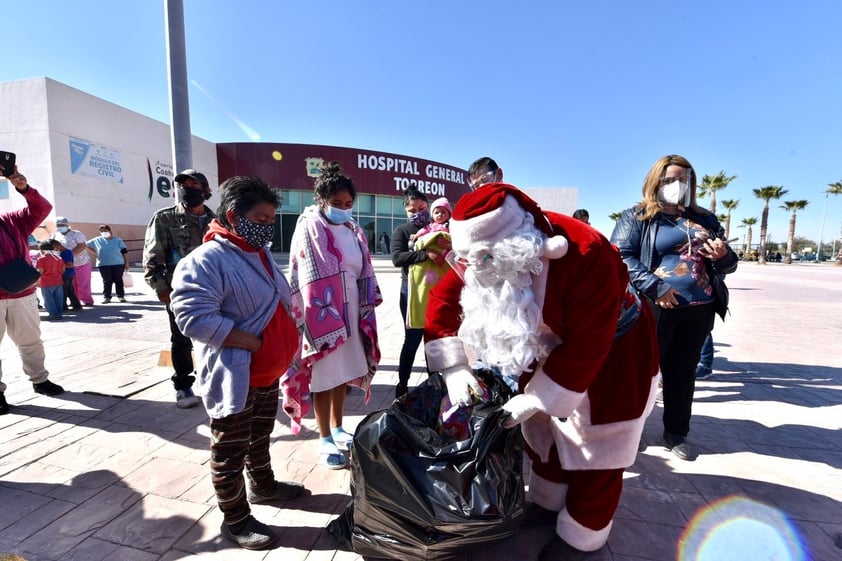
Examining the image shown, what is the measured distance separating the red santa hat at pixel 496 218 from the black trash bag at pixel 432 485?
711mm

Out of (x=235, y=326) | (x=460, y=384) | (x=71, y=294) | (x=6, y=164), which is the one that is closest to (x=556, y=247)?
(x=460, y=384)

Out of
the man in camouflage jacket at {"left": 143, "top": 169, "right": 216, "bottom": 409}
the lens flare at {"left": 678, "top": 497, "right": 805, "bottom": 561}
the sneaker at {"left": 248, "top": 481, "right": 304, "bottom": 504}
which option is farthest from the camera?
the man in camouflage jacket at {"left": 143, "top": 169, "right": 216, "bottom": 409}

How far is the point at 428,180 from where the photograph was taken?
2438 centimetres

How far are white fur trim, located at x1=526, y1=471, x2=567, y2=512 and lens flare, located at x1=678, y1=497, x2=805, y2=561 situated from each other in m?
0.56

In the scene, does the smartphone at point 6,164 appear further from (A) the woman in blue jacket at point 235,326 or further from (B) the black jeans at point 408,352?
(B) the black jeans at point 408,352

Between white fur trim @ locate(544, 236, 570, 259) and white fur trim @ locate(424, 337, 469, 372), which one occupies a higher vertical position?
white fur trim @ locate(544, 236, 570, 259)

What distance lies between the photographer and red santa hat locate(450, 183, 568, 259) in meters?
1.35

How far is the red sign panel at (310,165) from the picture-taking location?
2053 centimetres

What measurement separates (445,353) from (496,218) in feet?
2.16

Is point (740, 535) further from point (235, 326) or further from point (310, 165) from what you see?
point (310, 165)

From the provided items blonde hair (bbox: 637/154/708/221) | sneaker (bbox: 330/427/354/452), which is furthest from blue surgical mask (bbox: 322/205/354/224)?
blonde hair (bbox: 637/154/708/221)

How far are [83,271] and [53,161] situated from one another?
28.1 feet

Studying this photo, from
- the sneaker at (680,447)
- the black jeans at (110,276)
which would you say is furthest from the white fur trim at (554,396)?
the black jeans at (110,276)

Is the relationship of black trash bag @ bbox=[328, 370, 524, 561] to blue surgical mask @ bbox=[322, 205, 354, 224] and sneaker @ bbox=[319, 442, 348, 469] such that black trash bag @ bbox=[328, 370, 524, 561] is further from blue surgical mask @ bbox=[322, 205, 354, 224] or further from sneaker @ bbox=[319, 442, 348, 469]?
blue surgical mask @ bbox=[322, 205, 354, 224]
